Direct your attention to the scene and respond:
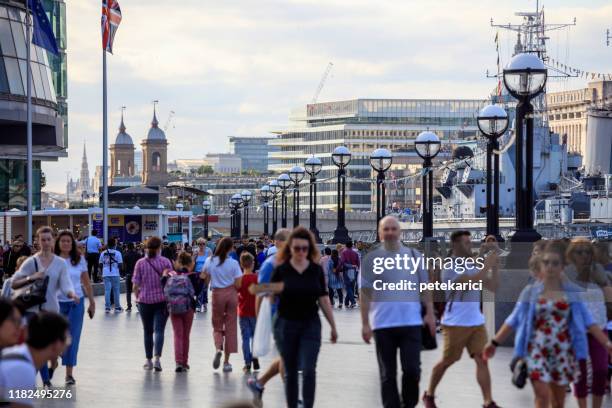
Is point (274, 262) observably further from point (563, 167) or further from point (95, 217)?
point (563, 167)

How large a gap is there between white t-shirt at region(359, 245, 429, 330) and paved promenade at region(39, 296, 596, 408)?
148cm

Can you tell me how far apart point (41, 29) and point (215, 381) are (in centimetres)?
3135

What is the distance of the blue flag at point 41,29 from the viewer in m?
44.8

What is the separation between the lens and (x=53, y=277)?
13.9 m

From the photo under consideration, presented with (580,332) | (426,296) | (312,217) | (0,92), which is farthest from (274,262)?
(312,217)

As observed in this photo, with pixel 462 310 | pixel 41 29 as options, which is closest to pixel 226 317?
pixel 462 310

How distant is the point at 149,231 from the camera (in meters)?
68.6

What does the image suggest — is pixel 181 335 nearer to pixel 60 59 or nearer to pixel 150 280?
pixel 150 280

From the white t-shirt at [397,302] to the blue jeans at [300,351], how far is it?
21.4 inches

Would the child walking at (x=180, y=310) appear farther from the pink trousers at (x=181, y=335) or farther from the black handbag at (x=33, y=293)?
the black handbag at (x=33, y=293)

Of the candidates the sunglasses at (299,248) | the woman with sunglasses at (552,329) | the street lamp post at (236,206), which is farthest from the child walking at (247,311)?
the street lamp post at (236,206)

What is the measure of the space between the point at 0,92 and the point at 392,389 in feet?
132

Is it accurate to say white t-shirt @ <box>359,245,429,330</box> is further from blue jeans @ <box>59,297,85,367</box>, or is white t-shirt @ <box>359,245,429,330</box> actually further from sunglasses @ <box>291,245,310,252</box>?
blue jeans @ <box>59,297,85,367</box>

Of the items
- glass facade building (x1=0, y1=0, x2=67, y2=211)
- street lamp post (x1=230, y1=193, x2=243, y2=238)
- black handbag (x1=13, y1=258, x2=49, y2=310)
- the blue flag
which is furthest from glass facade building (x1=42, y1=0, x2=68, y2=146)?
black handbag (x1=13, y1=258, x2=49, y2=310)
